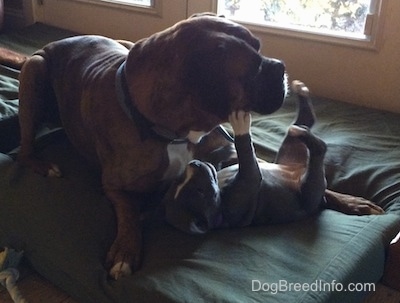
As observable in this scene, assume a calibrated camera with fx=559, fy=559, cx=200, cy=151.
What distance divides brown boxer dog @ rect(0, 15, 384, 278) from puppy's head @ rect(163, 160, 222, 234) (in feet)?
0.34

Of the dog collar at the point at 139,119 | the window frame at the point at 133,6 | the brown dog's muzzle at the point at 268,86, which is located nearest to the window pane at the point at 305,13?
the window frame at the point at 133,6

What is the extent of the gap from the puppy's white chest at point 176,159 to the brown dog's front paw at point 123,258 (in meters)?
0.23

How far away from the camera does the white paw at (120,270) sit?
4.25 ft

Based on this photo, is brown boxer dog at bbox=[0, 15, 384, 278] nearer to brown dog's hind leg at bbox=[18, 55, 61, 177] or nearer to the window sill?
brown dog's hind leg at bbox=[18, 55, 61, 177]

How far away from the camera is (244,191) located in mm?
1385

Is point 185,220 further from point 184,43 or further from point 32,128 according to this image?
point 32,128

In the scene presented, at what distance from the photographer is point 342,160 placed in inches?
71.5

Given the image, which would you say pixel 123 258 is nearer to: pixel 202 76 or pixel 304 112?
pixel 202 76

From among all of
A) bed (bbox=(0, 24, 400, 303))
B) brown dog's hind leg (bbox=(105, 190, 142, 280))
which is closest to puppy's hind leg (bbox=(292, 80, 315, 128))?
bed (bbox=(0, 24, 400, 303))

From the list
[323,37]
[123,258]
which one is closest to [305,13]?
[323,37]

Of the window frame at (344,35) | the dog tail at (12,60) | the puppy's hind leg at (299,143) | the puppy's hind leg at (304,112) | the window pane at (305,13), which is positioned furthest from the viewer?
the dog tail at (12,60)

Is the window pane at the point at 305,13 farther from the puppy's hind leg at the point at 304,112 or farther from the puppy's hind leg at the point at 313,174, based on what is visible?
the puppy's hind leg at the point at 313,174

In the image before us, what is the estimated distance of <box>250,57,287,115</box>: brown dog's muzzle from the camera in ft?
4.40

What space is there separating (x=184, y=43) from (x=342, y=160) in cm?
77
